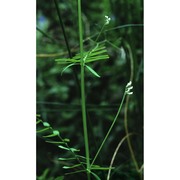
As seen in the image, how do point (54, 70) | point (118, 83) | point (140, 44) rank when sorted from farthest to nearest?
point (118, 83)
point (54, 70)
point (140, 44)

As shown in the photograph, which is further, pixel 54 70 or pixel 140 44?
pixel 54 70
